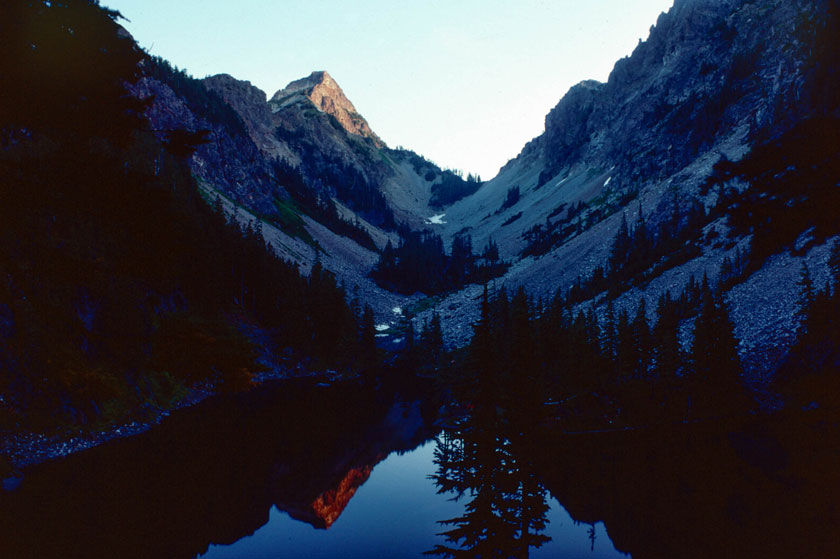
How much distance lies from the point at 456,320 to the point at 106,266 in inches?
3984

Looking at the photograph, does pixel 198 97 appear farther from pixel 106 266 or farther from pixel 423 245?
pixel 106 266

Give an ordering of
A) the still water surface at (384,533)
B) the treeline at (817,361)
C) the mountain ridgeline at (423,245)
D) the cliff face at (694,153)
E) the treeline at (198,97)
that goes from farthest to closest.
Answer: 1. the treeline at (198,97)
2. the cliff face at (694,153)
3. the treeline at (817,361)
4. the still water surface at (384,533)
5. the mountain ridgeline at (423,245)

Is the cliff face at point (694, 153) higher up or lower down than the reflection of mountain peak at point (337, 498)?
higher up

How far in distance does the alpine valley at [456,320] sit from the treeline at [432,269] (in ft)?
30.0

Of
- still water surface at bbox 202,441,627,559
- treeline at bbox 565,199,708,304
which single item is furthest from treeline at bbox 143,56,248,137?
still water surface at bbox 202,441,627,559

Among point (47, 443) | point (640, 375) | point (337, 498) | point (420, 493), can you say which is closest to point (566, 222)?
point (640, 375)

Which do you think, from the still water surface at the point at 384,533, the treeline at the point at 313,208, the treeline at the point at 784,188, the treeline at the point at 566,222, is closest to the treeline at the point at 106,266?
the still water surface at the point at 384,533

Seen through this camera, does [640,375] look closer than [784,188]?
Yes

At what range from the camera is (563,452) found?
41.9m

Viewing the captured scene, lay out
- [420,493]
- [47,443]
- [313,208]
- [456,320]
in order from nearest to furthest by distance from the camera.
Answer: [47,443]
[420,493]
[456,320]
[313,208]

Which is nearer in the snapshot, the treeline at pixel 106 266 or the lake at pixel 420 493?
the treeline at pixel 106 266

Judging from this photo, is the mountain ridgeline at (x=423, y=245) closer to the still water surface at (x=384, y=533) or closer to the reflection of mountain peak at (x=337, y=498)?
the still water surface at (x=384, y=533)

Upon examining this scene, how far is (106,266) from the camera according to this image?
12.8 feet

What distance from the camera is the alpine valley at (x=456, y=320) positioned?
217 inches
